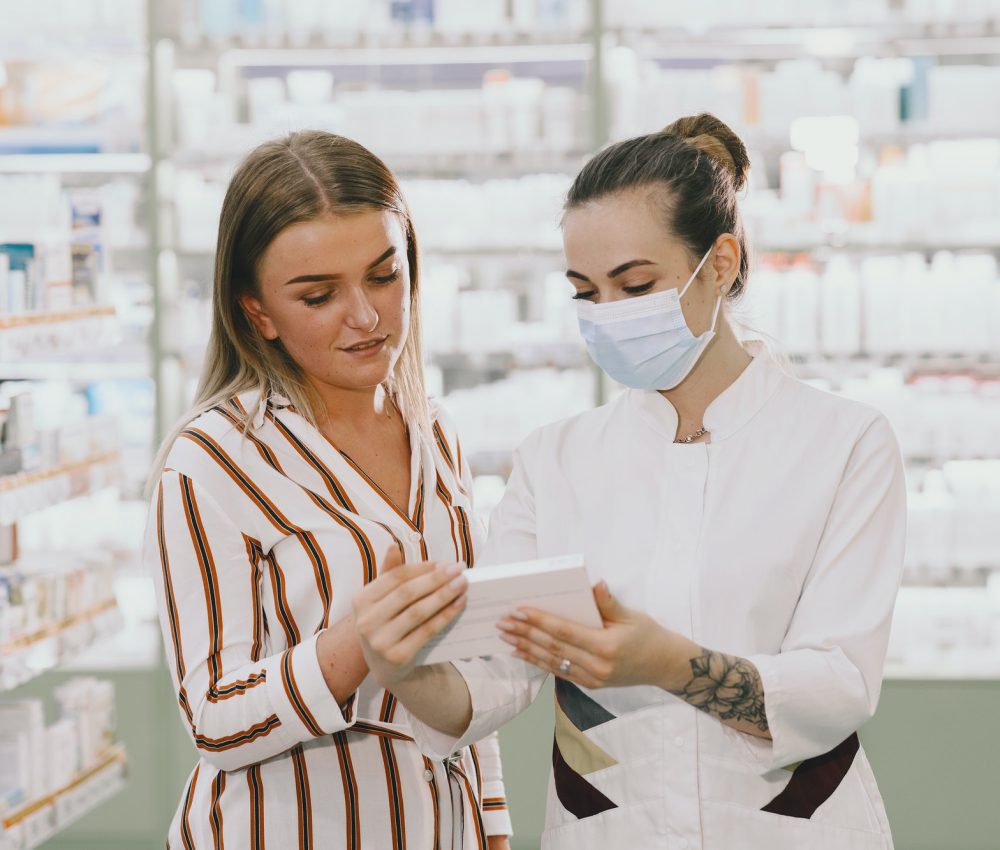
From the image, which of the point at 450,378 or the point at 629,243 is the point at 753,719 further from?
the point at 450,378

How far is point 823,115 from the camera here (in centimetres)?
423

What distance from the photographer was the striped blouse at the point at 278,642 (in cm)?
151

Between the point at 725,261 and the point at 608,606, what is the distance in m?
0.52

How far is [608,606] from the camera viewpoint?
4.33ft

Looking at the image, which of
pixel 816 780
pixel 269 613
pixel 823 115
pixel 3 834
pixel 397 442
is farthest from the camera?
pixel 823 115

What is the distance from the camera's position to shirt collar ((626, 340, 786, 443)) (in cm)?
152

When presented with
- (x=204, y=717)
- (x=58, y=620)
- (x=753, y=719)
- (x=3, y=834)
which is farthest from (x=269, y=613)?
(x=58, y=620)

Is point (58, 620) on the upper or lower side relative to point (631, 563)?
lower

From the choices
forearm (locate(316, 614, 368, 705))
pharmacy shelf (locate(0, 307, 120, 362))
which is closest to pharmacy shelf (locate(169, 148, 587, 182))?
pharmacy shelf (locate(0, 307, 120, 362))

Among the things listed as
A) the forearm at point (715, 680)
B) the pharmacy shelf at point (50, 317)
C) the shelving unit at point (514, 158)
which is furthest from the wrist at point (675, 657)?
the shelving unit at point (514, 158)

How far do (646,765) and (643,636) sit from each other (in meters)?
0.21

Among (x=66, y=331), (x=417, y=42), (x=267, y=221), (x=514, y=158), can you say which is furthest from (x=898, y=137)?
(x=267, y=221)

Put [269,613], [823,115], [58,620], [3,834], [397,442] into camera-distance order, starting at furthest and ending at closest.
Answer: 1. [823,115]
2. [58,620]
3. [3,834]
4. [397,442]
5. [269,613]

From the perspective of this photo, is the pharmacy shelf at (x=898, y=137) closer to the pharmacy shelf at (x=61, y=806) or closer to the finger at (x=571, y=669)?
the pharmacy shelf at (x=61, y=806)
